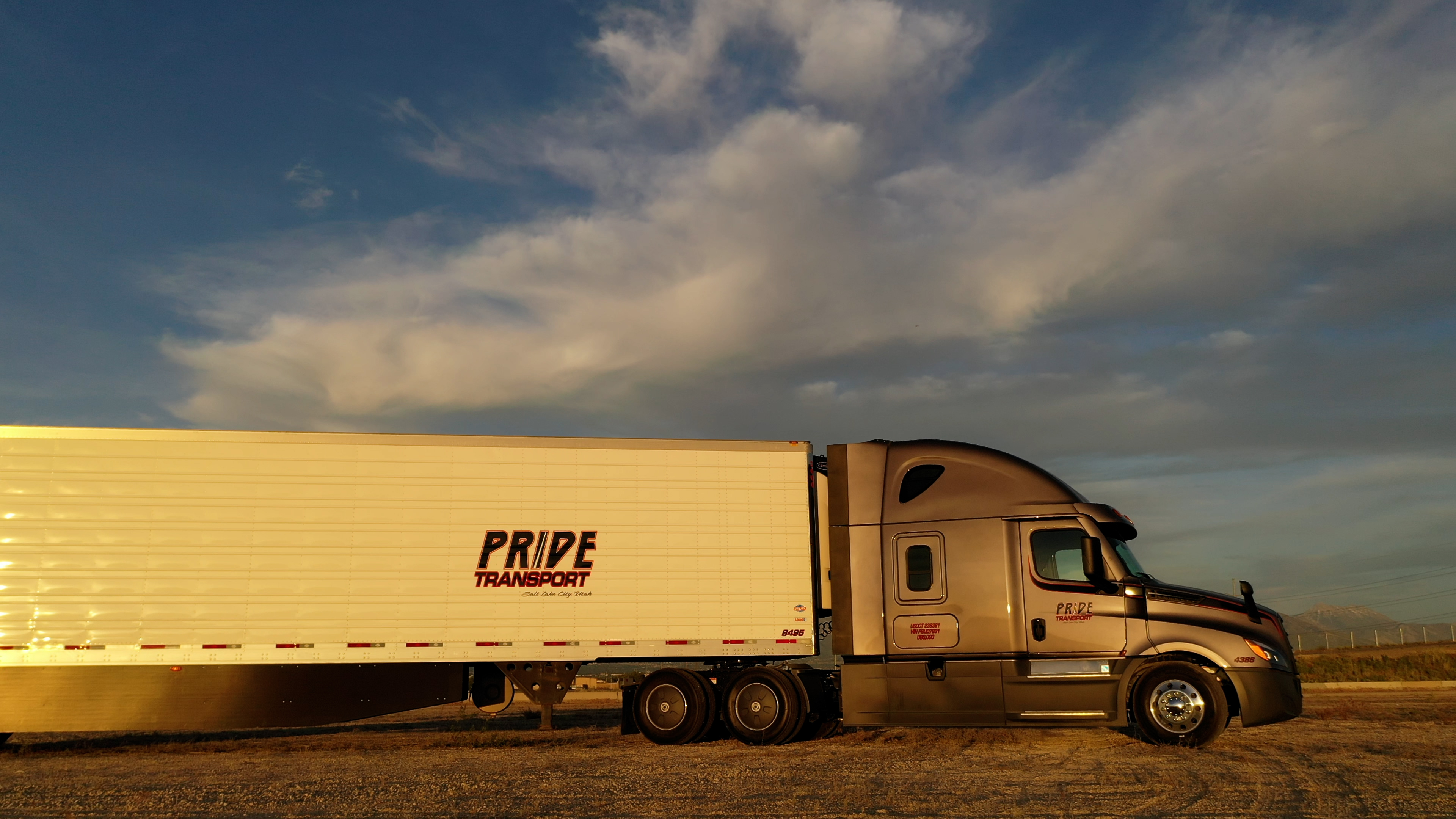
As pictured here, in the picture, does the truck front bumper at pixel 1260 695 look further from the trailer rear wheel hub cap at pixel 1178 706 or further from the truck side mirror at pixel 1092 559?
the truck side mirror at pixel 1092 559

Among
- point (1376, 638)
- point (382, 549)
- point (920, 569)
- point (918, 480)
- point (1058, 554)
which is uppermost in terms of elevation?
point (918, 480)

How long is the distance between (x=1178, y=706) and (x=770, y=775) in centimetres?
542

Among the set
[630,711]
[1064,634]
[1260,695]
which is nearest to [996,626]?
[1064,634]

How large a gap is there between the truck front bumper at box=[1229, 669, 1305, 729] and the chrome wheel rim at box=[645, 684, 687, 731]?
7238 millimetres

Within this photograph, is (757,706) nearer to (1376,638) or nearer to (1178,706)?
(1178,706)

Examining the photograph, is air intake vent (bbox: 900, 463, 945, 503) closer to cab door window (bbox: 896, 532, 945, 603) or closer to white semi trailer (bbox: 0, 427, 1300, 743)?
white semi trailer (bbox: 0, 427, 1300, 743)

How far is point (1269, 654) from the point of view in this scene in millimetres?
11523

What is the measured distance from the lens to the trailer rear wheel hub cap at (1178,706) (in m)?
11.5

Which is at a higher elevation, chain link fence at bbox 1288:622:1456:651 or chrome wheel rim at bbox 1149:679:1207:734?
chrome wheel rim at bbox 1149:679:1207:734

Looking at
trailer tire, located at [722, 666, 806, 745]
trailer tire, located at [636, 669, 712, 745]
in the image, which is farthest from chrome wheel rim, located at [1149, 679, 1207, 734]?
trailer tire, located at [636, 669, 712, 745]

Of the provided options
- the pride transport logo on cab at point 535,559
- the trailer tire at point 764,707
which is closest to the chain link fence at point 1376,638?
the trailer tire at point 764,707

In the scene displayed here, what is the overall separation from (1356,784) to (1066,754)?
3.39 m

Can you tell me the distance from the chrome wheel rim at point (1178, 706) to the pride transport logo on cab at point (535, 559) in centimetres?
766

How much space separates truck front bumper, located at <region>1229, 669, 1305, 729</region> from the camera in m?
11.3
